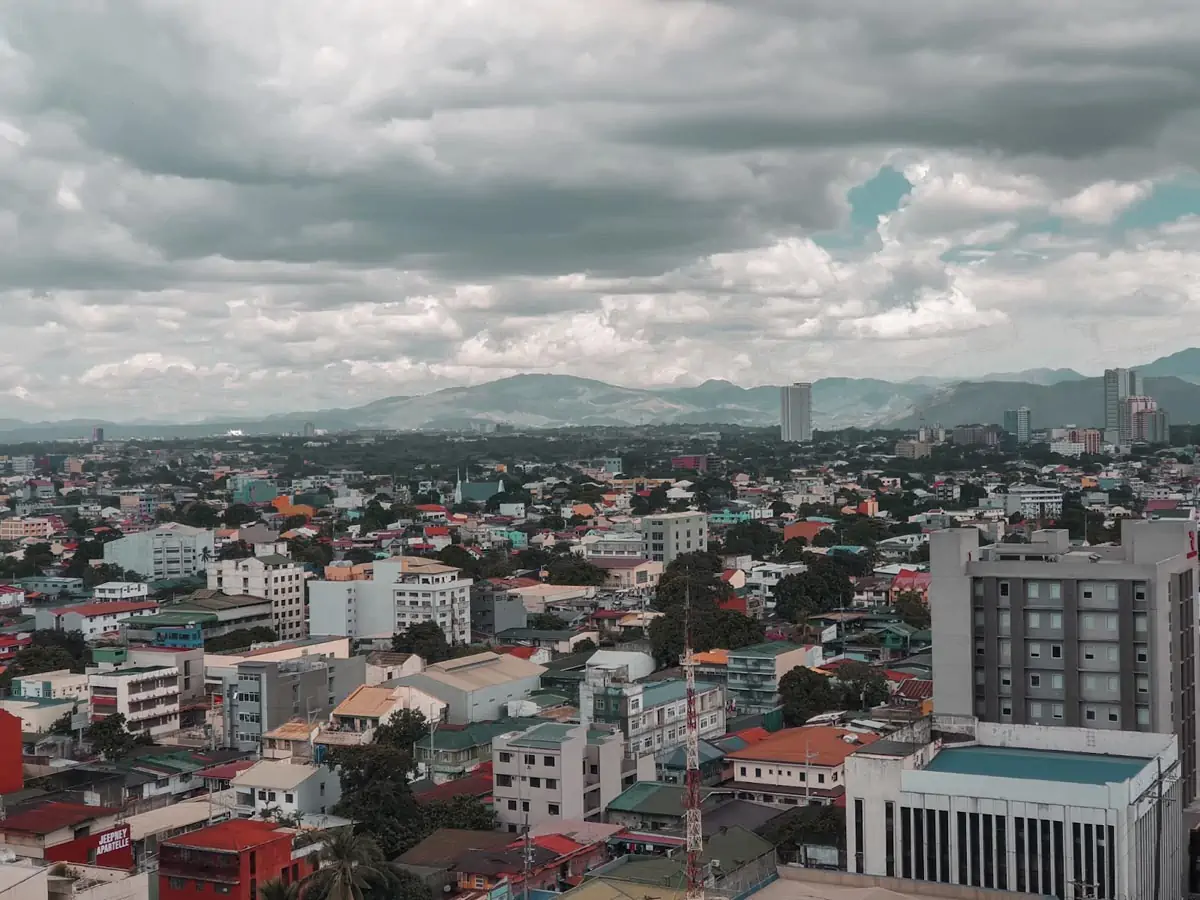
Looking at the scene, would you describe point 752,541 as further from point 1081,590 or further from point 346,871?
point 346,871

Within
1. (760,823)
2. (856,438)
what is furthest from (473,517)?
(856,438)

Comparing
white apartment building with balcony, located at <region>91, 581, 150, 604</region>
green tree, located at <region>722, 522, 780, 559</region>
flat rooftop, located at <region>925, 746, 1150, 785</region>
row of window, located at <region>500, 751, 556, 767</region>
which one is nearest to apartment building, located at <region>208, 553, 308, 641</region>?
white apartment building with balcony, located at <region>91, 581, 150, 604</region>

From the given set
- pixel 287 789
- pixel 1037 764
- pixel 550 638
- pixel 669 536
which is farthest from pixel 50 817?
pixel 669 536

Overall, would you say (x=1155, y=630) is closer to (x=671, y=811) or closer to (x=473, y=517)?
(x=671, y=811)

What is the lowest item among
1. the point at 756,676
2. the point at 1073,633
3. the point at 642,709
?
the point at 756,676

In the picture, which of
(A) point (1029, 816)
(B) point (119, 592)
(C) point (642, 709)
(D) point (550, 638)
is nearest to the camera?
(A) point (1029, 816)

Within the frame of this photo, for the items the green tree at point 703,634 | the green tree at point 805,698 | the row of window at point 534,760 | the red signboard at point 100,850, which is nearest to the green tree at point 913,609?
the green tree at point 703,634

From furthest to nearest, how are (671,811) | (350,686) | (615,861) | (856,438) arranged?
1. (856,438)
2. (350,686)
3. (671,811)
4. (615,861)

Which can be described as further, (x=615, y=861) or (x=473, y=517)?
(x=473, y=517)
